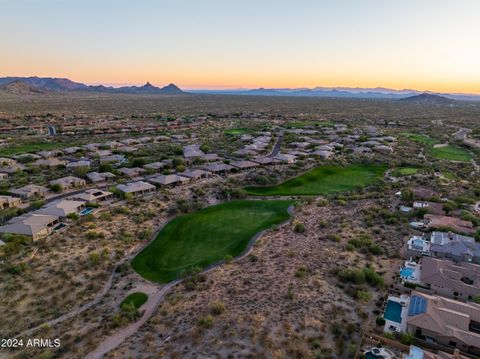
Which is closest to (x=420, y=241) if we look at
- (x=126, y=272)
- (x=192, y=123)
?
(x=126, y=272)

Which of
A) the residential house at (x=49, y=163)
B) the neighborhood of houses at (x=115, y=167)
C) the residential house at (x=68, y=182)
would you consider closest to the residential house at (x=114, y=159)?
the neighborhood of houses at (x=115, y=167)

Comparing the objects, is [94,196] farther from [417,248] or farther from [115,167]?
[417,248]

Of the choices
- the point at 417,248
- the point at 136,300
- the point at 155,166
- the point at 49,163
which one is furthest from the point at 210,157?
the point at 136,300

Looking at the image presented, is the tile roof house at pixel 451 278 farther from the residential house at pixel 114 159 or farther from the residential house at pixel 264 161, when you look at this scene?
the residential house at pixel 114 159

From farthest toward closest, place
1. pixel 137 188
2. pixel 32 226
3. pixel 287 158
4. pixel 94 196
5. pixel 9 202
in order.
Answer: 1. pixel 287 158
2. pixel 137 188
3. pixel 94 196
4. pixel 9 202
5. pixel 32 226

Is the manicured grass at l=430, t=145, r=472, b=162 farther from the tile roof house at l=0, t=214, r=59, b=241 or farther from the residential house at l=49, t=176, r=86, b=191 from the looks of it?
the tile roof house at l=0, t=214, r=59, b=241

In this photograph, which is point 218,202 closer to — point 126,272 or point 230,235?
point 230,235
